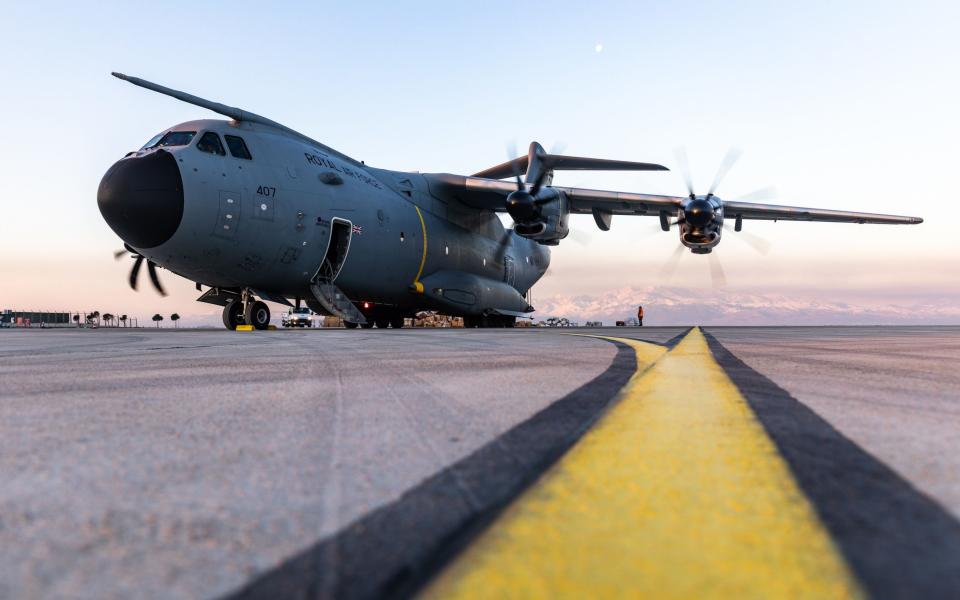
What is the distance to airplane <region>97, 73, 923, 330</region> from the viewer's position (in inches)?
496

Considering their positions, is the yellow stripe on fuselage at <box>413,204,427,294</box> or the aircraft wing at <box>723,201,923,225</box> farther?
the aircraft wing at <box>723,201,923,225</box>

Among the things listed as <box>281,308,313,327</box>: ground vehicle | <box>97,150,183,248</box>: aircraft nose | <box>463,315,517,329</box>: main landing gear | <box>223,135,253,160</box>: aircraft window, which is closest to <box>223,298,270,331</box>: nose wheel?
<box>97,150,183,248</box>: aircraft nose

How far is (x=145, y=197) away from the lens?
1221 cm

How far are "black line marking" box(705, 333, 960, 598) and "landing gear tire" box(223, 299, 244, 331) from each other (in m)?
15.0

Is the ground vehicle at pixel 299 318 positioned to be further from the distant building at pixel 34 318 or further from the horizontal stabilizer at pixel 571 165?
the distant building at pixel 34 318

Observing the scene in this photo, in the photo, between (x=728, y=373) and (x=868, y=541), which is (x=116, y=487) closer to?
(x=868, y=541)

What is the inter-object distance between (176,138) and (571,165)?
562 inches

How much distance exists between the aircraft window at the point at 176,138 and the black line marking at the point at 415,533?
1316cm

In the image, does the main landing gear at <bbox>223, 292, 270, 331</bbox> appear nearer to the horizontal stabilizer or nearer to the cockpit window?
the cockpit window

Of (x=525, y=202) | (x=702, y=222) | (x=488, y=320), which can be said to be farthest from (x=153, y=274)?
(x=702, y=222)

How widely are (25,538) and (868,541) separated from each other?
4.50 ft

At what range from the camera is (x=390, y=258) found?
1714 cm

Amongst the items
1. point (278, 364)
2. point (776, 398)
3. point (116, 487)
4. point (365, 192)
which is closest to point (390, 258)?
point (365, 192)

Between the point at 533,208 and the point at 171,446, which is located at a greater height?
the point at 533,208
